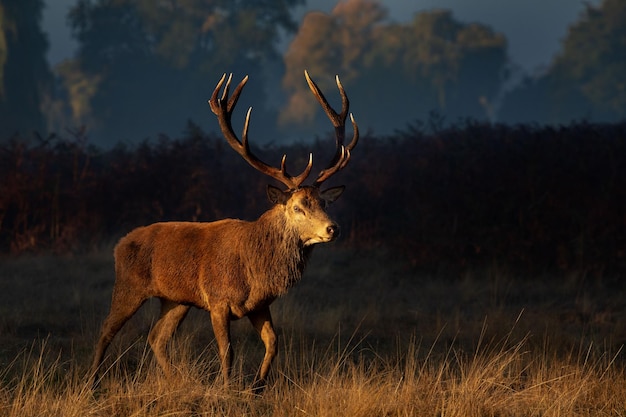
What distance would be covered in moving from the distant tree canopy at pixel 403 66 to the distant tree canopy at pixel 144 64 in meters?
11.9

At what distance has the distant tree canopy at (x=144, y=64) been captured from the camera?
63.0m

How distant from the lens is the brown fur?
7.64m

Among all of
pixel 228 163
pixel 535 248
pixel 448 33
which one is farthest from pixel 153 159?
pixel 448 33

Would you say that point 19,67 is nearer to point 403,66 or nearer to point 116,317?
point 403,66

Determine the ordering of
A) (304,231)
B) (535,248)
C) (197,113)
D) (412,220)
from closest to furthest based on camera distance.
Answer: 1. (304,231)
2. (535,248)
3. (412,220)
4. (197,113)

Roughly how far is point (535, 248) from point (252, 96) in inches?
2220

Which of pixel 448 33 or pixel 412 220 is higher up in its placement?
pixel 448 33

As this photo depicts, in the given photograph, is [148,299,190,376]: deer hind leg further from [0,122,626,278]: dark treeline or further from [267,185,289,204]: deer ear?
[0,122,626,278]: dark treeline

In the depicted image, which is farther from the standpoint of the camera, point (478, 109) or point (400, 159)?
point (478, 109)

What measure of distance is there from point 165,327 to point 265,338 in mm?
1132

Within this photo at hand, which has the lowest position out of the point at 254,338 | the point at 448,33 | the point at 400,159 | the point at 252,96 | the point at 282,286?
the point at 254,338

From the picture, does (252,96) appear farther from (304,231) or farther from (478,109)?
(304,231)

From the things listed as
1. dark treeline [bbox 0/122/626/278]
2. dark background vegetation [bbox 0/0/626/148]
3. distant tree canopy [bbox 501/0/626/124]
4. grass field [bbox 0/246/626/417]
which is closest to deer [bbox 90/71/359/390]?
grass field [bbox 0/246/626/417]

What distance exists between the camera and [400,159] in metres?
16.4
